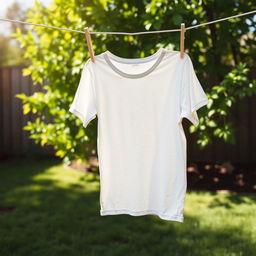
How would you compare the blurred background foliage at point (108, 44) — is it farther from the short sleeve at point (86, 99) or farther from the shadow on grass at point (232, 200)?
the short sleeve at point (86, 99)

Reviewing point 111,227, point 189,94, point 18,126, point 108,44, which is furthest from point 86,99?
point 18,126

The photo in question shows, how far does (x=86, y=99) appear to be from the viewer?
2.43m

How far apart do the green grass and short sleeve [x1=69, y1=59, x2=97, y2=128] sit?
1028 millimetres

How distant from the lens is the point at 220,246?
276cm

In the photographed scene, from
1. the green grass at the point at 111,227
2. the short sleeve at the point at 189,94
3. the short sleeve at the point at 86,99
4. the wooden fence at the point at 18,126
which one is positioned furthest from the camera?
the wooden fence at the point at 18,126

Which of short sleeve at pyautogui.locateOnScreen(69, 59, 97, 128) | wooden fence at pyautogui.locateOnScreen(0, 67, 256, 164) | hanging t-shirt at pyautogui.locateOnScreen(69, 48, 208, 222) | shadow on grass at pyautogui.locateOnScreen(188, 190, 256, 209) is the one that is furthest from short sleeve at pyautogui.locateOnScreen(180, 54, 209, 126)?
wooden fence at pyautogui.locateOnScreen(0, 67, 256, 164)

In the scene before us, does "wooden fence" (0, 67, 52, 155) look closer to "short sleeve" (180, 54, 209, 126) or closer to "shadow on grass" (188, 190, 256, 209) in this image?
"shadow on grass" (188, 190, 256, 209)

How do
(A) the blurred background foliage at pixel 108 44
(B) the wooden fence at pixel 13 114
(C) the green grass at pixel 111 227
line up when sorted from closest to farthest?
1. (C) the green grass at pixel 111 227
2. (A) the blurred background foliage at pixel 108 44
3. (B) the wooden fence at pixel 13 114

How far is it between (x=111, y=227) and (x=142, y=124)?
3.97 ft

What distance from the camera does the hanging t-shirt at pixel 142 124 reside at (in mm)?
2312

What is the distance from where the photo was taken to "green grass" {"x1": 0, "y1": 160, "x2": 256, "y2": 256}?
Result: 8.98ft

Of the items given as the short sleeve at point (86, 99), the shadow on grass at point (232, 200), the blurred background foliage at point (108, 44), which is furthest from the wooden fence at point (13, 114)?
the short sleeve at point (86, 99)

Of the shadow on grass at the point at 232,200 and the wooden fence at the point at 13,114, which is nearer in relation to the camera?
the shadow on grass at the point at 232,200

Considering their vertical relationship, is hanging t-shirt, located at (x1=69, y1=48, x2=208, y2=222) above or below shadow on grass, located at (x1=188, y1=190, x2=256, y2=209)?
above
